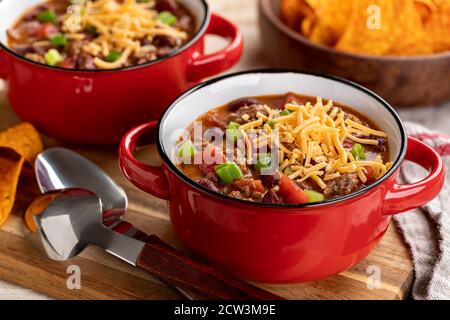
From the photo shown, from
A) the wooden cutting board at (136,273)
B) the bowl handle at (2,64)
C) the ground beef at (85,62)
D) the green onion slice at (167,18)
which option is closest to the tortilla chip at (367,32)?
the green onion slice at (167,18)

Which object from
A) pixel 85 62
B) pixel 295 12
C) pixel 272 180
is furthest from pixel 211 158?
pixel 295 12

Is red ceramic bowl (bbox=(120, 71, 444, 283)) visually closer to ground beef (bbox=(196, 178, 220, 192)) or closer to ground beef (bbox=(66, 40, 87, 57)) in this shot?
ground beef (bbox=(196, 178, 220, 192))

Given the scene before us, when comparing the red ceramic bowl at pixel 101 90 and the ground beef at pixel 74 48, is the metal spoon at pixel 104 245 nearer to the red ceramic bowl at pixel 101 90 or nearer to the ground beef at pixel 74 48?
the red ceramic bowl at pixel 101 90

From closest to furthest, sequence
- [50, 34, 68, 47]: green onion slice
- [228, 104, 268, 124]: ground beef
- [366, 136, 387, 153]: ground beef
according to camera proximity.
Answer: [366, 136, 387, 153]: ground beef
[228, 104, 268, 124]: ground beef
[50, 34, 68, 47]: green onion slice

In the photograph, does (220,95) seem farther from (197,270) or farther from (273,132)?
(197,270)

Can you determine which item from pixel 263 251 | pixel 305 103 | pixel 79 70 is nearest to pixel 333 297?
pixel 263 251

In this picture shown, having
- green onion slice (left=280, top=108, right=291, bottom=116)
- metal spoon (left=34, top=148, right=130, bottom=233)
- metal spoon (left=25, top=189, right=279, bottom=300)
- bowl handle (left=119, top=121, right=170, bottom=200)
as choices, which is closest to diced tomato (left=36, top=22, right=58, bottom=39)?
metal spoon (left=34, top=148, right=130, bottom=233)

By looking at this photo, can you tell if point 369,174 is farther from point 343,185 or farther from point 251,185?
point 251,185
